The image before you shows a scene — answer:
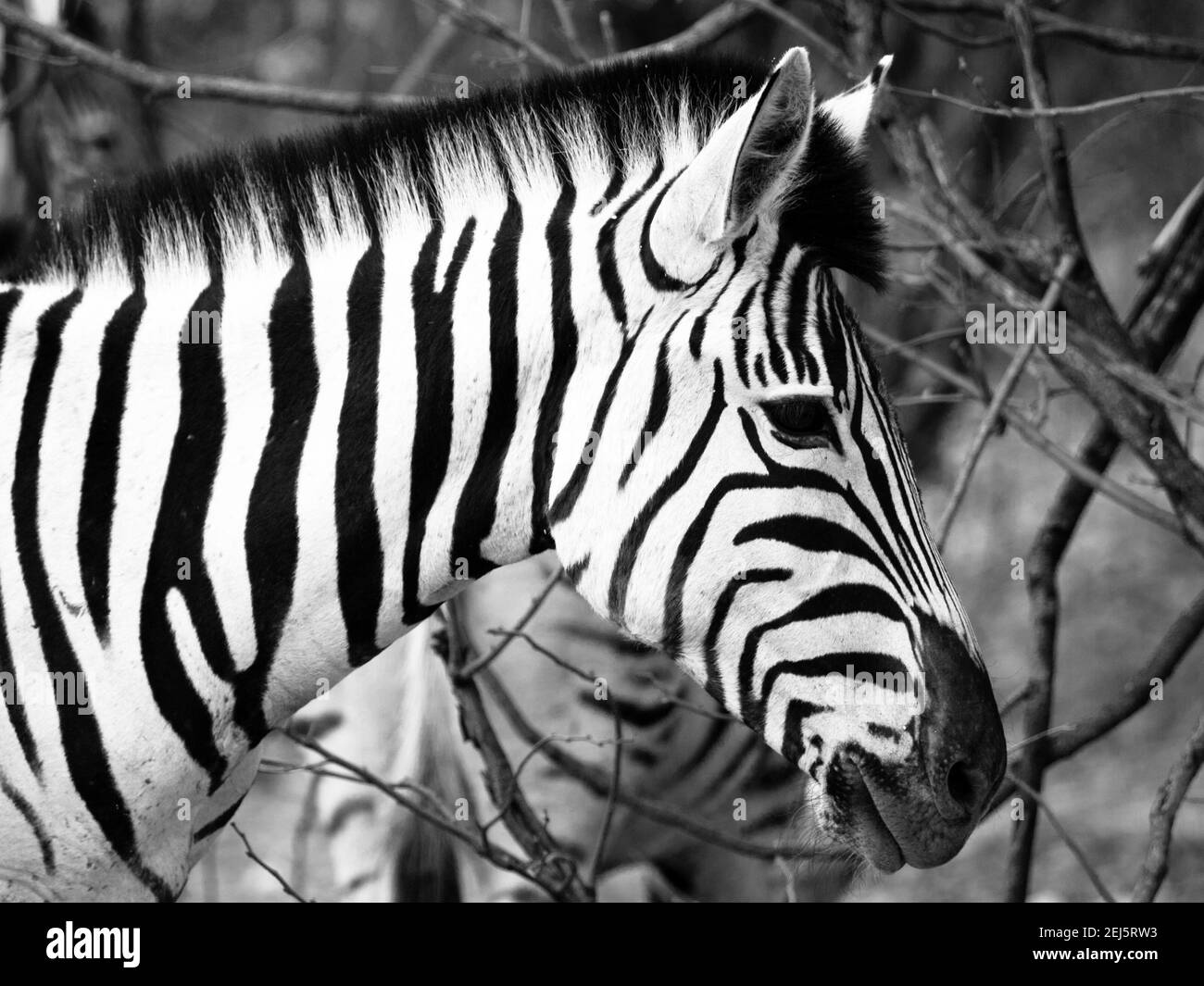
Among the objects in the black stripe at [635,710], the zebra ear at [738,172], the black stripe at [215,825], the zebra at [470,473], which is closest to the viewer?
the zebra ear at [738,172]

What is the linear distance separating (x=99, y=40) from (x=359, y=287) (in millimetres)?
5638

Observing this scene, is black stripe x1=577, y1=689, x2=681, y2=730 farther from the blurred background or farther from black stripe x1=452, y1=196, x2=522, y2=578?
black stripe x1=452, y1=196, x2=522, y2=578

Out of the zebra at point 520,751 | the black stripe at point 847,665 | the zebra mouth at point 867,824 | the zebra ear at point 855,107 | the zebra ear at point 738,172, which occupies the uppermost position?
the zebra ear at point 855,107

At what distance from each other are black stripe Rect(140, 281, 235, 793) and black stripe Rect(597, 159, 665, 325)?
79cm

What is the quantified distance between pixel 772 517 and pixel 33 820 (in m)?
1.54

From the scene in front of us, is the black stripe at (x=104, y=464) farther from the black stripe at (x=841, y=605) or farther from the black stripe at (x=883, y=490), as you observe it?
the black stripe at (x=883, y=490)

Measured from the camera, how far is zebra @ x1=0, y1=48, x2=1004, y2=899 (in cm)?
260

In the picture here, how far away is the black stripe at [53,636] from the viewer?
8.71ft

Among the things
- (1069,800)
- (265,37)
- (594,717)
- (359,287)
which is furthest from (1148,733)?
(265,37)

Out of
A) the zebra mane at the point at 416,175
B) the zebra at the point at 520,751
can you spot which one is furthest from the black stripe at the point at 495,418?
the zebra at the point at 520,751

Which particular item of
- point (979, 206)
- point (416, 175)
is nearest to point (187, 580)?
point (416, 175)

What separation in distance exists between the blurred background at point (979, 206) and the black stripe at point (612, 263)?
1056 millimetres

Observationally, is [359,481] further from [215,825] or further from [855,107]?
[855,107]

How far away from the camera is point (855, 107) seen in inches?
113
